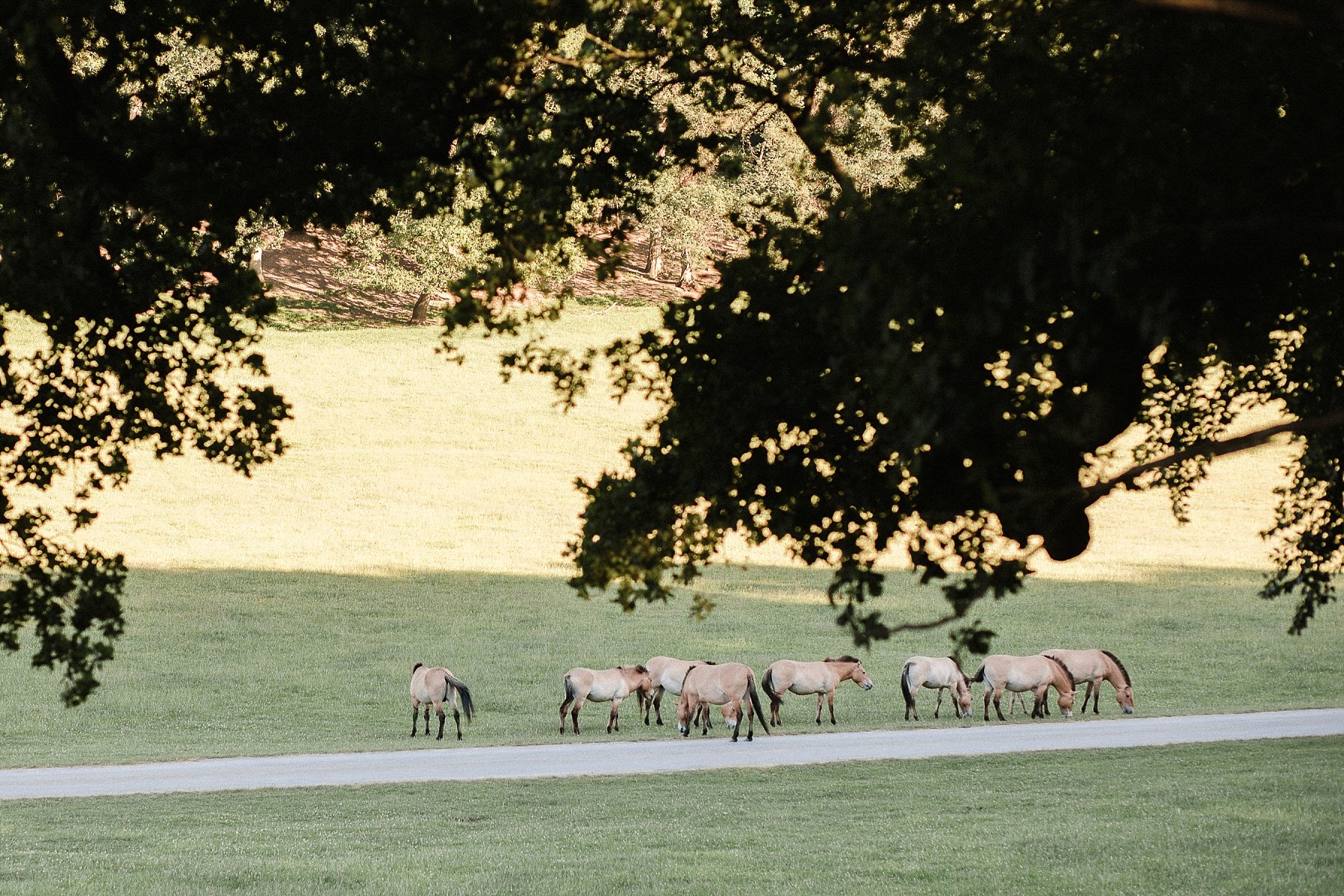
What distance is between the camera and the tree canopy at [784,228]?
5129 millimetres

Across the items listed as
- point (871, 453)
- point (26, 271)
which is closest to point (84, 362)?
point (26, 271)

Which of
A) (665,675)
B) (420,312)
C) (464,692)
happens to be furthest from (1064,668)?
(420,312)

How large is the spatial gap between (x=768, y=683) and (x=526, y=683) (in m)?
6.55

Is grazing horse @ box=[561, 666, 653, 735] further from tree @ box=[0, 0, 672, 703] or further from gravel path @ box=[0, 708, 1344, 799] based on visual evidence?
tree @ box=[0, 0, 672, 703]

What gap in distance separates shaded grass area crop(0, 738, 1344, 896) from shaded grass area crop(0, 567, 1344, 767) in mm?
5069

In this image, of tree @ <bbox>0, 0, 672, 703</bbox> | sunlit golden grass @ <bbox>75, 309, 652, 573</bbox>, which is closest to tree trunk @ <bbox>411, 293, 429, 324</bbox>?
sunlit golden grass @ <bbox>75, 309, 652, 573</bbox>

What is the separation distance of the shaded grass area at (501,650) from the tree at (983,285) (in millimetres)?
13349

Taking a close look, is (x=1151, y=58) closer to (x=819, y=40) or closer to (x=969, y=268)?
(x=969, y=268)

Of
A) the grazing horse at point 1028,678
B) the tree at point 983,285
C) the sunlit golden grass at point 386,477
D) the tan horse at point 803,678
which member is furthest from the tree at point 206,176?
the sunlit golden grass at point 386,477

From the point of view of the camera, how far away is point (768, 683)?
843 inches

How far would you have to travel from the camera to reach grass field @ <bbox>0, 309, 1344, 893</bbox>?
480 inches

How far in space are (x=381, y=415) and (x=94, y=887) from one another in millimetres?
39962

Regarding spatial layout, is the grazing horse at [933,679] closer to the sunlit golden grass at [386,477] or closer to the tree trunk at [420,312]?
the sunlit golden grass at [386,477]

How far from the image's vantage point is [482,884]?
11.6 metres
